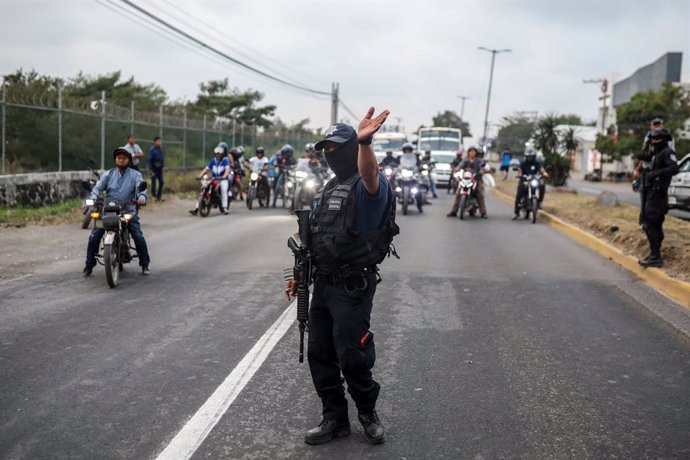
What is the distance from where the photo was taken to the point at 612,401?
4.86m

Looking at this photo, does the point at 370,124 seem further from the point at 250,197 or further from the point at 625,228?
the point at 250,197

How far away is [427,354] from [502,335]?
3.29 feet

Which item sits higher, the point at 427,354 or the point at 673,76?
the point at 673,76

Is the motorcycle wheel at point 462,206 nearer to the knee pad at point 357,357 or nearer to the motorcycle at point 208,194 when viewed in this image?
the motorcycle at point 208,194

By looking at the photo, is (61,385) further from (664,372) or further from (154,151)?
(154,151)

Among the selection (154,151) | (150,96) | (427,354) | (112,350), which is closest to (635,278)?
(427,354)

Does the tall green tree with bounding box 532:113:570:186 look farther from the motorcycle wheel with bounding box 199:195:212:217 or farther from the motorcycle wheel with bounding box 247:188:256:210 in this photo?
the motorcycle wheel with bounding box 199:195:212:217

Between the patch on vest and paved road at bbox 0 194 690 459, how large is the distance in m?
1.31

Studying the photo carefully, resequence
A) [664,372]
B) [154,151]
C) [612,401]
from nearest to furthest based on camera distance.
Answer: [612,401] < [664,372] < [154,151]

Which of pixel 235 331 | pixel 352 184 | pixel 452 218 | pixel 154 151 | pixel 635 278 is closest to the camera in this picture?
pixel 352 184

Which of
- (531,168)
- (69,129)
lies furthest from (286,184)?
(531,168)

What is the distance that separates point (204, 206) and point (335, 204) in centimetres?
1426

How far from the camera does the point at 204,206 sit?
17844mm

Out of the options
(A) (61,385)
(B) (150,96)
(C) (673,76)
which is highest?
(C) (673,76)
